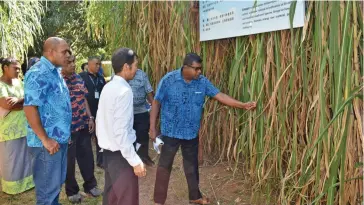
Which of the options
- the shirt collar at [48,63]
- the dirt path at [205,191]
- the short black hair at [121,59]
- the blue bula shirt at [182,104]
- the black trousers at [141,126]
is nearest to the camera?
the short black hair at [121,59]

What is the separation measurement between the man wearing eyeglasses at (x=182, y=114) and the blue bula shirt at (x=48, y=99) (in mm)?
834

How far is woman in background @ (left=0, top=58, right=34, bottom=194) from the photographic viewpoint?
10.6 ft

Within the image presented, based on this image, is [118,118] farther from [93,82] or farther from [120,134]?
[93,82]

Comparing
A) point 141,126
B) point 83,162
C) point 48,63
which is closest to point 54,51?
point 48,63

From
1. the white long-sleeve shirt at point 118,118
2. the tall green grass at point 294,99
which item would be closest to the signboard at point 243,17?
the tall green grass at point 294,99

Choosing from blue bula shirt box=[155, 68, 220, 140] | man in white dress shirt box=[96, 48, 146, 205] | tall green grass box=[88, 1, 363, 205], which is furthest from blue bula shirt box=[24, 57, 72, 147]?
tall green grass box=[88, 1, 363, 205]

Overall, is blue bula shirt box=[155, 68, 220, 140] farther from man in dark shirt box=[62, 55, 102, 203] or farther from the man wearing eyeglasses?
man in dark shirt box=[62, 55, 102, 203]

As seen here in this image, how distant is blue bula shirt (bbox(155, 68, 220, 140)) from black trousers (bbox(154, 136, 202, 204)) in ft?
0.28

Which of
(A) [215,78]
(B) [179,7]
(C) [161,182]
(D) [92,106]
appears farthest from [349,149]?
(D) [92,106]

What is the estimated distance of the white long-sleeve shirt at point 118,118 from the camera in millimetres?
2051

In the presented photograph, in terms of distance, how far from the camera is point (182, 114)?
2.91 meters

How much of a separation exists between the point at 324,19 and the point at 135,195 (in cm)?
165

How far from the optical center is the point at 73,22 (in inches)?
499

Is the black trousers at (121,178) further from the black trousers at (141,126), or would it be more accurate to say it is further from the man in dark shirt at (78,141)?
the black trousers at (141,126)
